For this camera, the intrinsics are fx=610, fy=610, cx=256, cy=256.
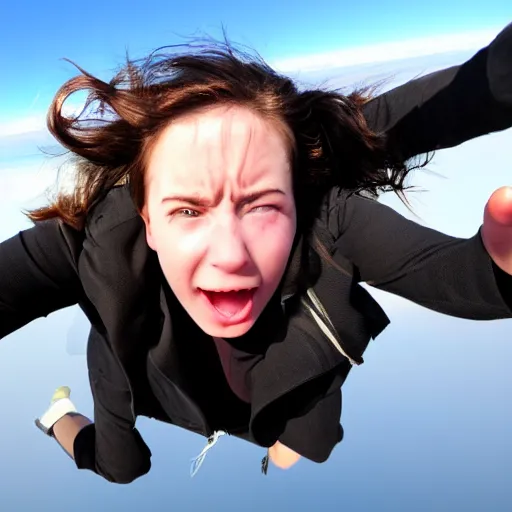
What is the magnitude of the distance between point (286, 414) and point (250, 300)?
0.83 feet

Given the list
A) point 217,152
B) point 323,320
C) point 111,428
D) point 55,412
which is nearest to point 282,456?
point 111,428

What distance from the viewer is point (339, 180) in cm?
84

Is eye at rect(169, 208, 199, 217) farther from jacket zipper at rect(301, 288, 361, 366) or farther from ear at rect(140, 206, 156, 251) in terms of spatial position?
jacket zipper at rect(301, 288, 361, 366)

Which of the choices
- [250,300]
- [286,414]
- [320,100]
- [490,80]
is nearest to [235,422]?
[286,414]

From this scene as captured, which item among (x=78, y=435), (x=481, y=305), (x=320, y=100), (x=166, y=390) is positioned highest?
(x=320, y=100)

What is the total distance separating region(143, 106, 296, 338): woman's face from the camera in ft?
2.25

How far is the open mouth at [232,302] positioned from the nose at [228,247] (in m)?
0.06

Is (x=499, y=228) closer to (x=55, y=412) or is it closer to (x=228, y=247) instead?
(x=228, y=247)

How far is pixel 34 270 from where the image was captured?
30.0 inches

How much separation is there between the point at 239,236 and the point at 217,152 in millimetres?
98

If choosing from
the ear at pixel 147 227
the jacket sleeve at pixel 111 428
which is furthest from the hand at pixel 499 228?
the jacket sleeve at pixel 111 428

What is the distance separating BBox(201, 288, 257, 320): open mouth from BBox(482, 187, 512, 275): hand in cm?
29

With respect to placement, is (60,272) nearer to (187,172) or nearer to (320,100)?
(187,172)

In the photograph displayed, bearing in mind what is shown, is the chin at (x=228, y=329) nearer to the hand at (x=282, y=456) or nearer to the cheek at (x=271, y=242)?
the cheek at (x=271, y=242)
